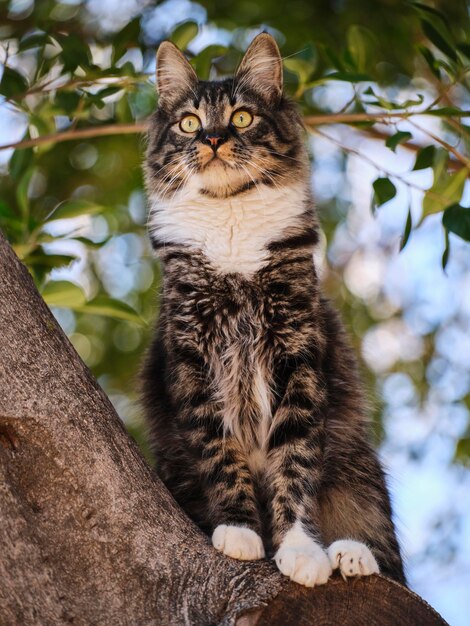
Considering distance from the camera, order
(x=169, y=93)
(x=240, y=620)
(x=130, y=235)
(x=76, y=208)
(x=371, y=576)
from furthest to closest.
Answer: (x=130, y=235) < (x=169, y=93) < (x=76, y=208) < (x=371, y=576) < (x=240, y=620)

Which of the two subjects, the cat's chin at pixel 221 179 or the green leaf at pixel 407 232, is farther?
the cat's chin at pixel 221 179

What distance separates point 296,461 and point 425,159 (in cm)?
117

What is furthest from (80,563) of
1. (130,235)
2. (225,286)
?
(130,235)

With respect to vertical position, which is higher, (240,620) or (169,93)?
(169,93)

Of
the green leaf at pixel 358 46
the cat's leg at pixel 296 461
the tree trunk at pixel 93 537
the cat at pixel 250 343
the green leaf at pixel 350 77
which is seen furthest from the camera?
the green leaf at pixel 358 46

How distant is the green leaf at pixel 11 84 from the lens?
10.9 ft

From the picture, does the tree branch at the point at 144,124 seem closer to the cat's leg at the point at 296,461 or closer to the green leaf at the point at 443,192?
the green leaf at the point at 443,192

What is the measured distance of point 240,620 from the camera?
212cm

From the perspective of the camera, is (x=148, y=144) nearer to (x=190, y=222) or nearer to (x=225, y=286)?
(x=190, y=222)

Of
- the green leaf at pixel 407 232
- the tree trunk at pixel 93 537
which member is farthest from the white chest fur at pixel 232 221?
the tree trunk at pixel 93 537

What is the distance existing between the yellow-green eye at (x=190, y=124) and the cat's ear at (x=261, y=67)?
8.9 inches

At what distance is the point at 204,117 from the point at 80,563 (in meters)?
1.82

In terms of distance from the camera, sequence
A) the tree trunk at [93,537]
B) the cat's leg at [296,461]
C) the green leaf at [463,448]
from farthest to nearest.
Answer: the green leaf at [463,448]
the cat's leg at [296,461]
the tree trunk at [93,537]

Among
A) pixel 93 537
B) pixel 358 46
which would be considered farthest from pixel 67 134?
pixel 93 537
